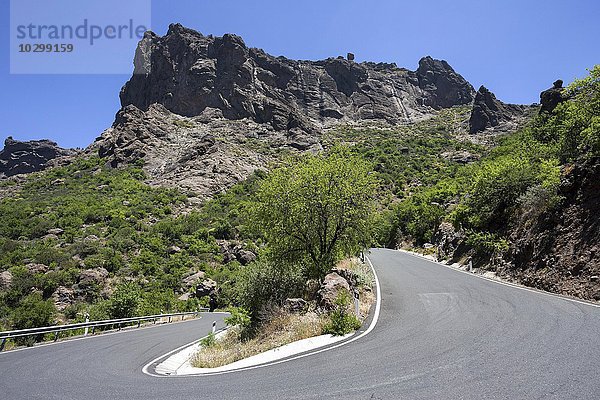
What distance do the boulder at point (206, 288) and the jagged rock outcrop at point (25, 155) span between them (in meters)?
129

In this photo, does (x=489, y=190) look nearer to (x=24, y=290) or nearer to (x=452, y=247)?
(x=452, y=247)

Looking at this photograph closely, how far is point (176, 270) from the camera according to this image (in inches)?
1399

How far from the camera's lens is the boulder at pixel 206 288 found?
1380 inches

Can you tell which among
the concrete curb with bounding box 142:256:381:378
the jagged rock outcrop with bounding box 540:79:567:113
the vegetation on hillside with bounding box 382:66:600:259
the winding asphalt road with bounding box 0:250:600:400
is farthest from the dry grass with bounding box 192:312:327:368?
the jagged rock outcrop with bounding box 540:79:567:113

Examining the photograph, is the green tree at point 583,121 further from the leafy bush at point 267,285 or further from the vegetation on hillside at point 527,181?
the leafy bush at point 267,285

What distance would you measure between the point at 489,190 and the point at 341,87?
133995 mm

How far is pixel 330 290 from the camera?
1244cm

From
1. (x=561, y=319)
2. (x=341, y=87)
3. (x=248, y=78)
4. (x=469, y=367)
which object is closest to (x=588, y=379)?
(x=469, y=367)

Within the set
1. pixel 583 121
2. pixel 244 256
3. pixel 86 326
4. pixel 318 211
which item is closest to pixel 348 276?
pixel 318 211

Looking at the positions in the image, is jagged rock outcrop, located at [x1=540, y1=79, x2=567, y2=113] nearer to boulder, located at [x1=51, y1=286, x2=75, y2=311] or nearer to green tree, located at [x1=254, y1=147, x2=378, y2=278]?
green tree, located at [x1=254, y1=147, x2=378, y2=278]

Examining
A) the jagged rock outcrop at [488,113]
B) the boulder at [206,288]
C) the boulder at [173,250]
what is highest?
the jagged rock outcrop at [488,113]

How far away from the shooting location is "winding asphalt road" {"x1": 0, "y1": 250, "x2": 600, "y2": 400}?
5.61 meters

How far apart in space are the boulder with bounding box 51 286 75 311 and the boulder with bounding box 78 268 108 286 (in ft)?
4.22

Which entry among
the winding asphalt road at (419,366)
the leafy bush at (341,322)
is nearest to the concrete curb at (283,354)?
the leafy bush at (341,322)
